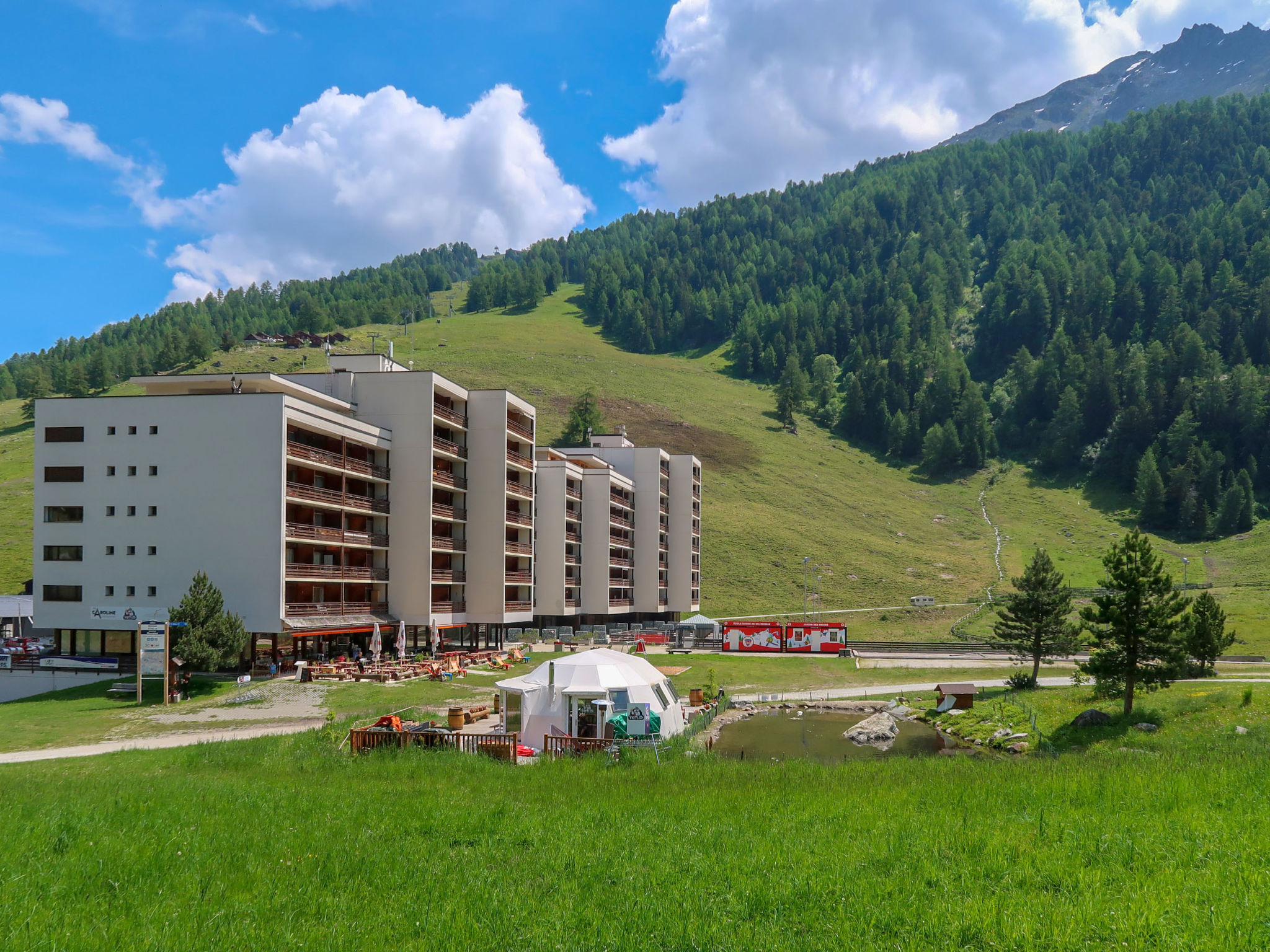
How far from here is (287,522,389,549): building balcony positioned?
4866cm

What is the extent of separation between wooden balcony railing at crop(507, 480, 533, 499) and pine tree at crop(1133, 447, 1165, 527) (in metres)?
116

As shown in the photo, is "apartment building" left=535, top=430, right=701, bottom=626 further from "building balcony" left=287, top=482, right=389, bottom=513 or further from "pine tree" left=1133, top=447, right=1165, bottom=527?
"pine tree" left=1133, top=447, right=1165, bottom=527

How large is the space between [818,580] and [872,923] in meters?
105

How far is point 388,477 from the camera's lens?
59219 millimetres

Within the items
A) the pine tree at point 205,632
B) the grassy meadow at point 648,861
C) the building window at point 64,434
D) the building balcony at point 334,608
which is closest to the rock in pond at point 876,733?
the grassy meadow at point 648,861

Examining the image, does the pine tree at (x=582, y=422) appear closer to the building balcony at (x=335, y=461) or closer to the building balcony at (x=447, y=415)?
the building balcony at (x=447, y=415)

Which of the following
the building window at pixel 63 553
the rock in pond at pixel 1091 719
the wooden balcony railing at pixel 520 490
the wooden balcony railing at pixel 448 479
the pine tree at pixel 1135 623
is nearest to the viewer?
the pine tree at pixel 1135 623

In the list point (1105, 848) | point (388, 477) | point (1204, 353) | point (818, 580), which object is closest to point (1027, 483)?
point (1204, 353)

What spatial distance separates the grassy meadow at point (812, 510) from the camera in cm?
10700

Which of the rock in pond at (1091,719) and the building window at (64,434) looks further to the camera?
the building window at (64,434)

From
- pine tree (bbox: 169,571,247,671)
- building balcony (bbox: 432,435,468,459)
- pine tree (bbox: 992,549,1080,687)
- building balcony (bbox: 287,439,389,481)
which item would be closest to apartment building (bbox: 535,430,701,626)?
building balcony (bbox: 432,435,468,459)

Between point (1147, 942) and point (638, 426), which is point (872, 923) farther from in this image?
point (638, 426)

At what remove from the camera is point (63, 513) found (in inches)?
1924

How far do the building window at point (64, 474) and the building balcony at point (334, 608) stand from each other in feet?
45.2
